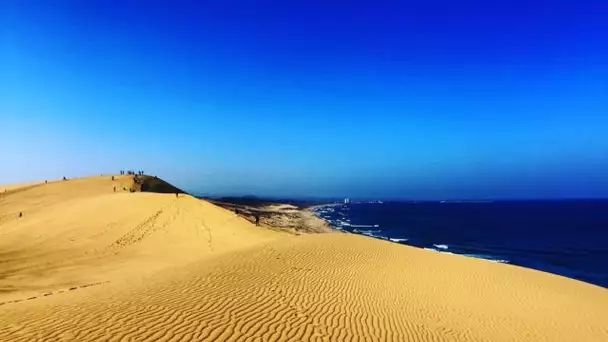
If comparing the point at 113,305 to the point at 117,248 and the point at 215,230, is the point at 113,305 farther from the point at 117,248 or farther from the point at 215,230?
the point at 215,230

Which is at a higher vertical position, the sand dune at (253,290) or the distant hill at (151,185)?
the distant hill at (151,185)

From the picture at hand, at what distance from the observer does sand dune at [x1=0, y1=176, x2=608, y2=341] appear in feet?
32.8

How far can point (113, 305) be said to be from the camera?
11.0 m

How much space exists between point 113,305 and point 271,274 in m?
7.04

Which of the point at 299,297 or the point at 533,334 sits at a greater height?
the point at 299,297

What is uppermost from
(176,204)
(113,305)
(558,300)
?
(176,204)

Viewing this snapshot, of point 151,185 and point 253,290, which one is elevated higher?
point 151,185

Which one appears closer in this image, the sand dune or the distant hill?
the sand dune

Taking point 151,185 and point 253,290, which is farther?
point 151,185

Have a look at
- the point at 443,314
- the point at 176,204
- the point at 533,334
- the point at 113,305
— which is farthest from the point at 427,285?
the point at 176,204

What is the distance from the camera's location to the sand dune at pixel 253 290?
32.8 feet

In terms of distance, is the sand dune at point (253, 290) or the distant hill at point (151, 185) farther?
the distant hill at point (151, 185)

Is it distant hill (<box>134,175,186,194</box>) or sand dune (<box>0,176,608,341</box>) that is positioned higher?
distant hill (<box>134,175,186,194</box>)

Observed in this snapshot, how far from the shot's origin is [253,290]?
13898mm
